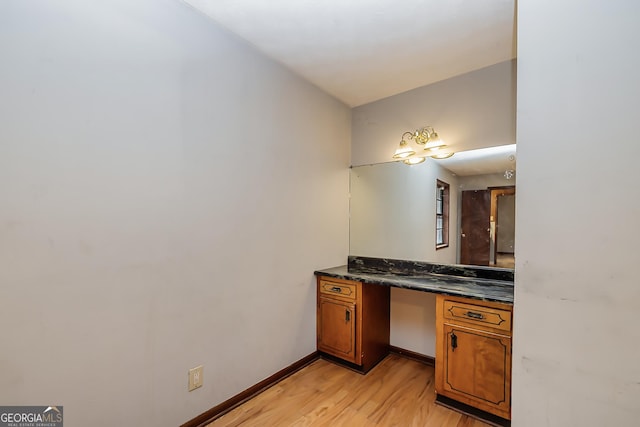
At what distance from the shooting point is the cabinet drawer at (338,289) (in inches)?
93.2

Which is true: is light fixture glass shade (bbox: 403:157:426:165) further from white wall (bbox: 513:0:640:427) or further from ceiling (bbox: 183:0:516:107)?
white wall (bbox: 513:0:640:427)

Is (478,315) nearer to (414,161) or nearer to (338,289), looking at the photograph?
(338,289)

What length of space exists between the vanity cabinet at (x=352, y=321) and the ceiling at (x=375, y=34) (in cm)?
184

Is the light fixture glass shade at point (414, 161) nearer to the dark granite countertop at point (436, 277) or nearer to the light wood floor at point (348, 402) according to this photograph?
the dark granite countertop at point (436, 277)

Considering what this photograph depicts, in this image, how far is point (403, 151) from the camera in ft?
8.61

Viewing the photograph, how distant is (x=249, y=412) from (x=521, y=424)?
156cm

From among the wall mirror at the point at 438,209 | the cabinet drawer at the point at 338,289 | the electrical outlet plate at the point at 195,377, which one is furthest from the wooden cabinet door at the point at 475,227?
the electrical outlet plate at the point at 195,377

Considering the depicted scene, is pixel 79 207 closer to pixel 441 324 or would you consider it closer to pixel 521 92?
pixel 521 92

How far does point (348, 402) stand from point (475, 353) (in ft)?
3.11

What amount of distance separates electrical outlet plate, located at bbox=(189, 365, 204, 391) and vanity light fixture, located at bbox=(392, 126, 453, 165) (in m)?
2.38

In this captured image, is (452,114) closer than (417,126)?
Yes

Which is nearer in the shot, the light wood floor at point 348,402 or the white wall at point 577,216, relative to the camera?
the white wall at point 577,216

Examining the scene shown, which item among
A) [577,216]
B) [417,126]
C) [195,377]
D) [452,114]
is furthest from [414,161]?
[195,377]

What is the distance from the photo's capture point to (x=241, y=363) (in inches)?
75.5
